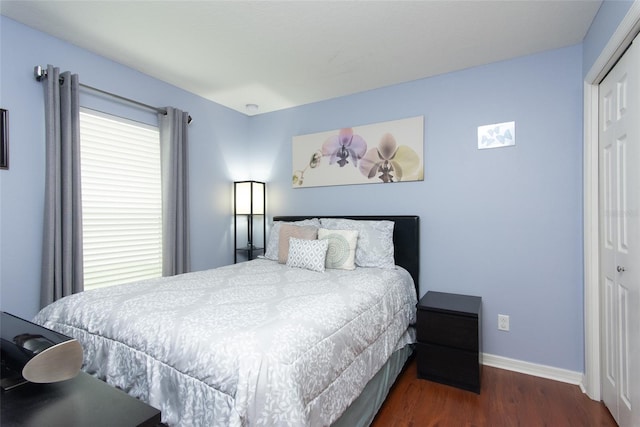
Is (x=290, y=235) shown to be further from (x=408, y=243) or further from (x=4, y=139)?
(x=4, y=139)

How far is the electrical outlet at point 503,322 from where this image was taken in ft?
8.05

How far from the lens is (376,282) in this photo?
213cm

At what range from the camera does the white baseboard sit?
222 cm

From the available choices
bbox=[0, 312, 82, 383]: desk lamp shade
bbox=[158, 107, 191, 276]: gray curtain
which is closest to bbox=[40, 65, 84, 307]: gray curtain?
bbox=[158, 107, 191, 276]: gray curtain

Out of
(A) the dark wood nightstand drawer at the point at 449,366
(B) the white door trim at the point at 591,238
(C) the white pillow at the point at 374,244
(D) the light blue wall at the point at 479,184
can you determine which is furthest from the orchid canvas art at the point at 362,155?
(A) the dark wood nightstand drawer at the point at 449,366

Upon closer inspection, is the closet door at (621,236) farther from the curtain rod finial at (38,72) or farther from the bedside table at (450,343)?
the curtain rod finial at (38,72)

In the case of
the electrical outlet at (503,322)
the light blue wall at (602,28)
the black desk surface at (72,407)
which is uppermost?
the light blue wall at (602,28)

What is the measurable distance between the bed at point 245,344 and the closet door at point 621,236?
3.90ft

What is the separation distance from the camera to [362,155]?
10.1ft

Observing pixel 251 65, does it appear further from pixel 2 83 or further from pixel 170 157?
pixel 2 83

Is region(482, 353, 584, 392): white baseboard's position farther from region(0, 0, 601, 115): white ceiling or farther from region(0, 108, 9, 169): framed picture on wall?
region(0, 108, 9, 169): framed picture on wall

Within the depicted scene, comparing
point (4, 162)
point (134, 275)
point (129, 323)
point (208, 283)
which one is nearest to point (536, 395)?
point (208, 283)

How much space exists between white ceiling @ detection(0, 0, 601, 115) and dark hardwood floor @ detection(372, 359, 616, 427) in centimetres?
243

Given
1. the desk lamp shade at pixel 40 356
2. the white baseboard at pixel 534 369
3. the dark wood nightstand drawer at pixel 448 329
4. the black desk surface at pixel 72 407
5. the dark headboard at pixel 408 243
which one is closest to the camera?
the black desk surface at pixel 72 407
